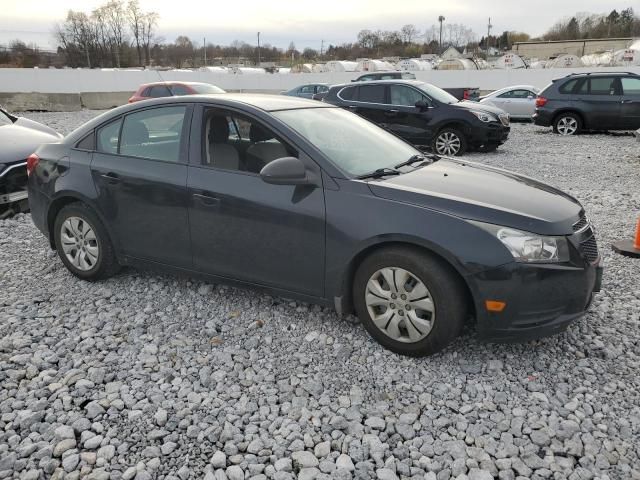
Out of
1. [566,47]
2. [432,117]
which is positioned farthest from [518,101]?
[566,47]

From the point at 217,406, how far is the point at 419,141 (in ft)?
30.9

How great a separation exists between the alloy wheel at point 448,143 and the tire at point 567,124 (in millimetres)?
5257

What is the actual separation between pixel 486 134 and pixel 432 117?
119 centimetres

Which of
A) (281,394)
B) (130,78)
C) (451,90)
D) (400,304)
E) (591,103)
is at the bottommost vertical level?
(281,394)

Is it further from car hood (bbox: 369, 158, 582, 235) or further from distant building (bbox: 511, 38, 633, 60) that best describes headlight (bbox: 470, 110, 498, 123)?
distant building (bbox: 511, 38, 633, 60)

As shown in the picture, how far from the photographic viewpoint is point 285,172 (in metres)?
3.38

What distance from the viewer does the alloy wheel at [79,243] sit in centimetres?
445

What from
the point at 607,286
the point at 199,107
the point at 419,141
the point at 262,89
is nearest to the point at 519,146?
the point at 419,141

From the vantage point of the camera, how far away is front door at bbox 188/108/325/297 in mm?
3486

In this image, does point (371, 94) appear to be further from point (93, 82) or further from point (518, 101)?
point (93, 82)

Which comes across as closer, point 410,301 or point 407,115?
point 410,301

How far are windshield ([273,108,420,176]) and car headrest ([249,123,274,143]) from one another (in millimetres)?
147

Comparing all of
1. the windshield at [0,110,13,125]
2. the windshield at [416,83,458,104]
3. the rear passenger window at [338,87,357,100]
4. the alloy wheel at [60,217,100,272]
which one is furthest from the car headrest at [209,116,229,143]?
the rear passenger window at [338,87,357,100]

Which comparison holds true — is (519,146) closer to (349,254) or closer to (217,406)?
(349,254)
